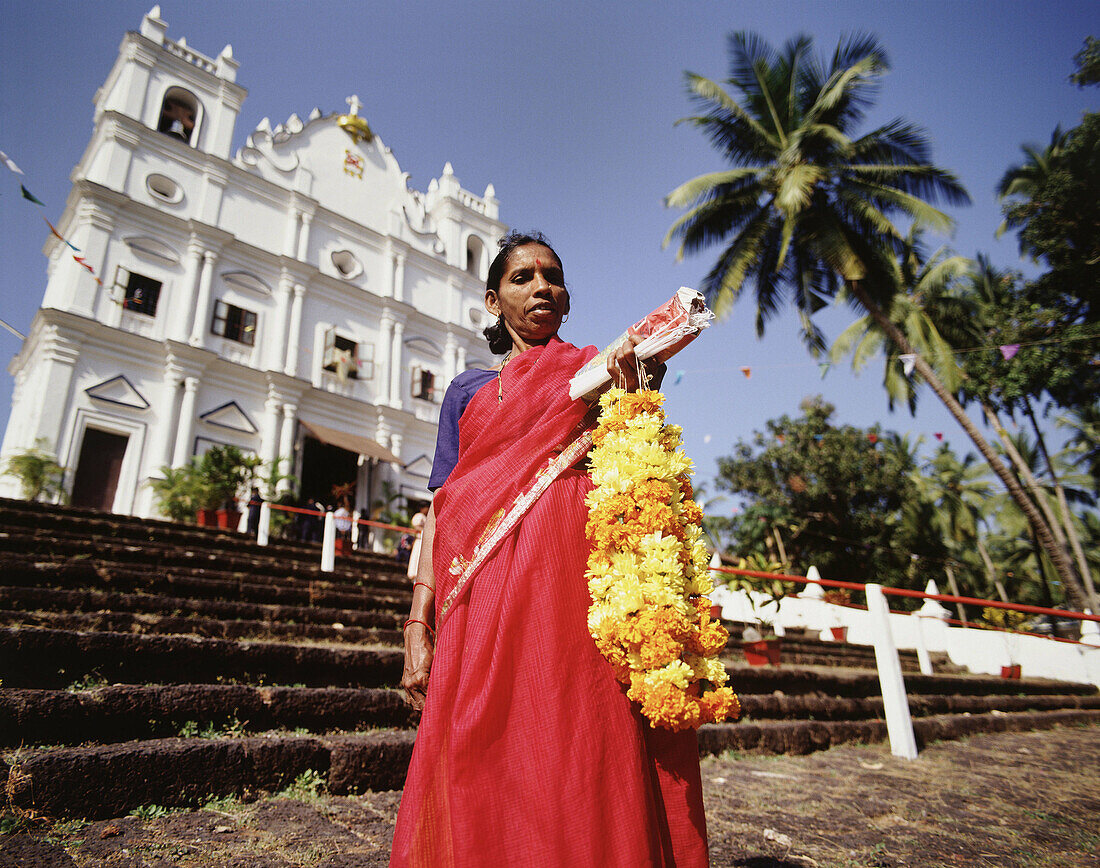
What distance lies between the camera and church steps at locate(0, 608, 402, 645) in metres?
3.18

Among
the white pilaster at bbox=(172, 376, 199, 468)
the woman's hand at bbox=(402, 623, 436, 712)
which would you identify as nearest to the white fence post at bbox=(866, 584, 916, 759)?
the woman's hand at bbox=(402, 623, 436, 712)

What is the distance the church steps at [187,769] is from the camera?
6.59 feet

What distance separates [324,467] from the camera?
16344 mm

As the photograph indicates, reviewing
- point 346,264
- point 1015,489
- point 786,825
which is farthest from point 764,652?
point 346,264

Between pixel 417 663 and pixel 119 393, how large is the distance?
48.5 ft

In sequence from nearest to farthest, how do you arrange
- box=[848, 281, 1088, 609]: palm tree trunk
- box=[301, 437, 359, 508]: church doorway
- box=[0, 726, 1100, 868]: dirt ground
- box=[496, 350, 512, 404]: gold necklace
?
box=[496, 350, 512, 404]: gold necklace < box=[0, 726, 1100, 868]: dirt ground < box=[848, 281, 1088, 609]: palm tree trunk < box=[301, 437, 359, 508]: church doorway

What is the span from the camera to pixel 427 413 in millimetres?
18234

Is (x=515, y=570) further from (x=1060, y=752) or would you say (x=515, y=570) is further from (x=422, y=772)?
(x=1060, y=752)

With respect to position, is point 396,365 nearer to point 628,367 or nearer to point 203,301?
point 203,301

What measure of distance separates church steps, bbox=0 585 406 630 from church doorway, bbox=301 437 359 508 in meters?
11.2

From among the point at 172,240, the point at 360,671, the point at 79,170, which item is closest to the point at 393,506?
the point at 172,240

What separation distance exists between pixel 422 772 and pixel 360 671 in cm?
293

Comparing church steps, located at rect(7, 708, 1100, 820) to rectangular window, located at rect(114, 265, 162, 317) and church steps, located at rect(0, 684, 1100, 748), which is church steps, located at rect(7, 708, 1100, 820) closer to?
church steps, located at rect(0, 684, 1100, 748)

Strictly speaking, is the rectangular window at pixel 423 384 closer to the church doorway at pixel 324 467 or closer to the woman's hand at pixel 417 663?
the church doorway at pixel 324 467
